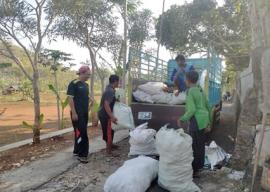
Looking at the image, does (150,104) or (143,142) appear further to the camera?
(150,104)

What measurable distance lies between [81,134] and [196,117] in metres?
2.01

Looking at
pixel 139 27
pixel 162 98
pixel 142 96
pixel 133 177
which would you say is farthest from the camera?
pixel 139 27

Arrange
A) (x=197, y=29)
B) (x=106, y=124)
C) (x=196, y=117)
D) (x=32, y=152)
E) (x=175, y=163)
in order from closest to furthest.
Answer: (x=175, y=163), (x=196, y=117), (x=106, y=124), (x=32, y=152), (x=197, y=29)

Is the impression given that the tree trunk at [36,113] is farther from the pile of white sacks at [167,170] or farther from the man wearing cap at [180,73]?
the pile of white sacks at [167,170]

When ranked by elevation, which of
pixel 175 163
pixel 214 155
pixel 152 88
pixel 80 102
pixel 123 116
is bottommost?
pixel 214 155

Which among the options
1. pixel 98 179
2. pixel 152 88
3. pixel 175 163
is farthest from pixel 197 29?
pixel 175 163

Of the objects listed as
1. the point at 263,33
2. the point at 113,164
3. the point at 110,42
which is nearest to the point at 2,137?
the point at 110,42

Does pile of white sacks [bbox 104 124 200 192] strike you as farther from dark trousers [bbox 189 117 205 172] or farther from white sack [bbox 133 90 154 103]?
white sack [bbox 133 90 154 103]

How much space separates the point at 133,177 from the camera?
439cm

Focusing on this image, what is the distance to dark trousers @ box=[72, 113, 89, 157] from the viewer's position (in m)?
6.20

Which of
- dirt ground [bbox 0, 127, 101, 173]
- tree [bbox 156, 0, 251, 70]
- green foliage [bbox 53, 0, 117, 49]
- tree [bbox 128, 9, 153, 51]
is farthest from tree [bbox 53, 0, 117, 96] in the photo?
tree [bbox 156, 0, 251, 70]

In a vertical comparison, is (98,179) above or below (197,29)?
below

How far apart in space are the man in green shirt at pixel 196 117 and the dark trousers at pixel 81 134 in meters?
1.71

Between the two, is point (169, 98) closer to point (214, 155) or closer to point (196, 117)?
point (214, 155)
